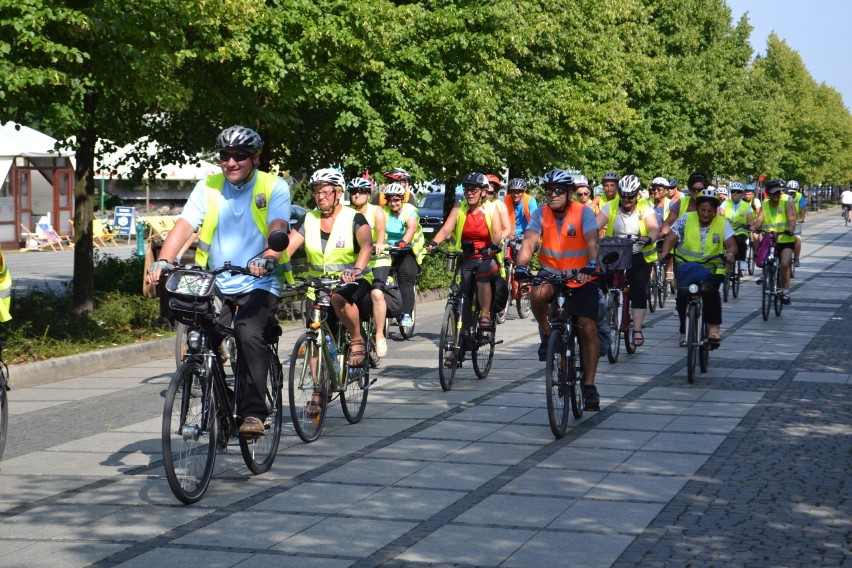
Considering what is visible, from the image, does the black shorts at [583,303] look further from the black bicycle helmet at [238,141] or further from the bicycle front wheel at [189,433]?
the bicycle front wheel at [189,433]

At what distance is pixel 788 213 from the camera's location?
63.8ft

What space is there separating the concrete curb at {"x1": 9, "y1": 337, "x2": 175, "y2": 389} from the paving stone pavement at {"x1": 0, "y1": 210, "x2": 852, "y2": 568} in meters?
0.19

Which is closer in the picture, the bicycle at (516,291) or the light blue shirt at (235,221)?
the light blue shirt at (235,221)

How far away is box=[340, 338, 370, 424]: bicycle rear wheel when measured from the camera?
9.77 meters

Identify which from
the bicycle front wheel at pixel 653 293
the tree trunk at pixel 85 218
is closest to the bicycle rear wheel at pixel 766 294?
the bicycle front wheel at pixel 653 293

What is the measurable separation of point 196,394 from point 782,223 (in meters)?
14.2

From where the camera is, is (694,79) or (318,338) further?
(694,79)

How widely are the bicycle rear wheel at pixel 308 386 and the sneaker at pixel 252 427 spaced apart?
4.39 feet

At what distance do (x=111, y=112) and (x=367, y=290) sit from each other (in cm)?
A: 828

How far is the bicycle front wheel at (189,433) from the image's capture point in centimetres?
696

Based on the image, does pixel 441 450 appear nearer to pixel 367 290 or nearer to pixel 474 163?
pixel 367 290

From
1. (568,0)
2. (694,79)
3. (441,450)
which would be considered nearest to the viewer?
(441,450)

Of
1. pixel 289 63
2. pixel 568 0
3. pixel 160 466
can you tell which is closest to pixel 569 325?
pixel 160 466

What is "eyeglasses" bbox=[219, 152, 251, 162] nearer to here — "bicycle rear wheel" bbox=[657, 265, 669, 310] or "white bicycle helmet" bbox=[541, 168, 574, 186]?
"white bicycle helmet" bbox=[541, 168, 574, 186]
